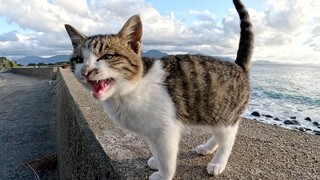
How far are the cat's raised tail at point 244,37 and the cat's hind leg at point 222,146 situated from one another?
90cm

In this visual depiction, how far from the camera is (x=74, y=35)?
3492 mm

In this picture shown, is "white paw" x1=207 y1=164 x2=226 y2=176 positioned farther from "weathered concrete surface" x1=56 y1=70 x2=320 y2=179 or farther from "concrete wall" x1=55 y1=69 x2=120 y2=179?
"concrete wall" x1=55 y1=69 x2=120 y2=179

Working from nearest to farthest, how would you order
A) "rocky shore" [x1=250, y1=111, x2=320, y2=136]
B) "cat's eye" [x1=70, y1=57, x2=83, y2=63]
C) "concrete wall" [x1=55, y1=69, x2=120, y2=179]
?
"cat's eye" [x1=70, y1=57, x2=83, y2=63] < "concrete wall" [x1=55, y1=69, x2=120, y2=179] < "rocky shore" [x1=250, y1=111, x2=320, y2=136]

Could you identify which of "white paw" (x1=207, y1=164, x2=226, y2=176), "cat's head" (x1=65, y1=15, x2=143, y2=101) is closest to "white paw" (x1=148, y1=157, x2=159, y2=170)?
"white paw" (x1=207, y1=164, x2=226, y2=176)

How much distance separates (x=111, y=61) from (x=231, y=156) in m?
1.95

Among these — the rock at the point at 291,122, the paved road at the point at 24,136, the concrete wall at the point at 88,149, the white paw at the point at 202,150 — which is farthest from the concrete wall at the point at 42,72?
the white paw at the point at 202,150

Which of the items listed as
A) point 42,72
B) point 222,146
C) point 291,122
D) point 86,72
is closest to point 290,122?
point 291,122

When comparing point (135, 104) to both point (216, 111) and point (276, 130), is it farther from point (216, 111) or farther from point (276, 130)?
point (276, 130)

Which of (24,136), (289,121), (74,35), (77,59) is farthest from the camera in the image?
(289,121)

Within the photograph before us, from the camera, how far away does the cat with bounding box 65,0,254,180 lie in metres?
2.93

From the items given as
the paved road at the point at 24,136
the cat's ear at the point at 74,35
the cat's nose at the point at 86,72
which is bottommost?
the paved road at the point at 24,136

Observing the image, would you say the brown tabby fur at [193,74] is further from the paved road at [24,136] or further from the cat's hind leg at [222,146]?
the paved road at [24,136]

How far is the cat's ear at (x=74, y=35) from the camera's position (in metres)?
3.44

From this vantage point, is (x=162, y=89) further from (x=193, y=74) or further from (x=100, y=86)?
(x=100, y=86)
